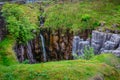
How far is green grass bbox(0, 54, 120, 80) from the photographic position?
1880 cm

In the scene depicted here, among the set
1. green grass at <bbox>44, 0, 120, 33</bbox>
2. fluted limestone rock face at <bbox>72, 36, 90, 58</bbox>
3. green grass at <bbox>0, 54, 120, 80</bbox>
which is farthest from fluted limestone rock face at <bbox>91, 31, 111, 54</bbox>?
green grass at <bbox>0, 54, 120, 80</bbox>

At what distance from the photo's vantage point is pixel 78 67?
19797 millimetres

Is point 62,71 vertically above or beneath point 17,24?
beneath

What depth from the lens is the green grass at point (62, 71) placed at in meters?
18.8

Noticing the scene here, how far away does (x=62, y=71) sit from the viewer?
62.7 ft

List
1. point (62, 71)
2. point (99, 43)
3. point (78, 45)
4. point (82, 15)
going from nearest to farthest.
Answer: point (62, 71), point (99, 43), point (78, 45), point (82, 15)

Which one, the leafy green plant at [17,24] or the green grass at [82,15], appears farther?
the green grass at [82,15]

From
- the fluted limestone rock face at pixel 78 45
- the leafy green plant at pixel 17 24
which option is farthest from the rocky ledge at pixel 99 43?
the leafy green plant at pixel 17 24

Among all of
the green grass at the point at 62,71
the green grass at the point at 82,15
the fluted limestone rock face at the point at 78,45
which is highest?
the green grass at the point at 82,15

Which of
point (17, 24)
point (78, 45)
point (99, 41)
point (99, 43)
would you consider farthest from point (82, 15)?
point (17, 24)

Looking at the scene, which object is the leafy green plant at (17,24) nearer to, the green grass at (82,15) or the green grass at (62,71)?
the green grass at (82,15)

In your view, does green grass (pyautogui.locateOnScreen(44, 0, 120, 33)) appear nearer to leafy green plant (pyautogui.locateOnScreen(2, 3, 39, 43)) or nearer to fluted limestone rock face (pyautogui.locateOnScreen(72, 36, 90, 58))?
fluted limestone rock face (pyautogui.locateOnScreen(72, 36, 90, 58))

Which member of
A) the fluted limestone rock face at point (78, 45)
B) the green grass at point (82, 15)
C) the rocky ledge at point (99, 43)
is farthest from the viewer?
the green grass at point (82, 15)

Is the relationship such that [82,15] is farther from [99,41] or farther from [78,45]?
[99,41]
